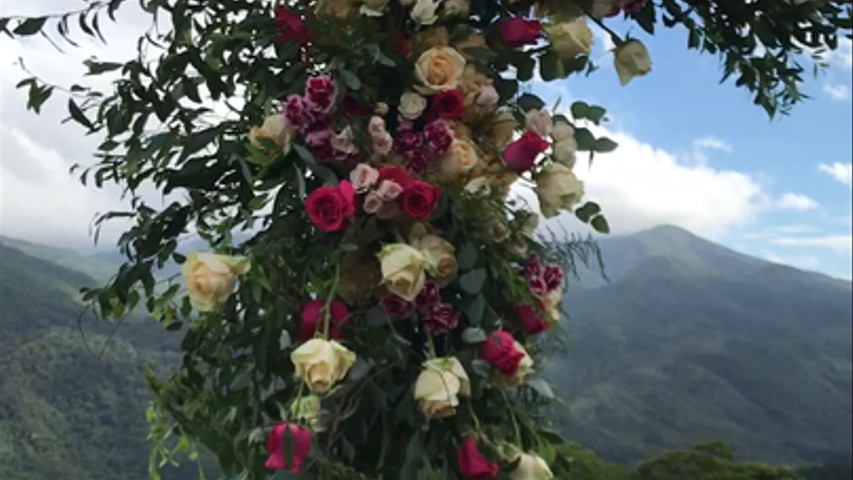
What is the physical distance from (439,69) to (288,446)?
2.68ft

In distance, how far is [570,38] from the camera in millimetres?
1833

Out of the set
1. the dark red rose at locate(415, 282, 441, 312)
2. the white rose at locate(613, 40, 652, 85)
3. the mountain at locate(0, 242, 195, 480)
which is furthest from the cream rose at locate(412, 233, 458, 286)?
the mountain at locate(0, 242, 195, 480)

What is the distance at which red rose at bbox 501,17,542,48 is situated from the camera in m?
1.82

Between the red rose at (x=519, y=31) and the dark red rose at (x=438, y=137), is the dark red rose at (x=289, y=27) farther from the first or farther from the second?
the red rose at (x=519, y=31)

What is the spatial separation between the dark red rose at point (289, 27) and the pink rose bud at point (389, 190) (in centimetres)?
40

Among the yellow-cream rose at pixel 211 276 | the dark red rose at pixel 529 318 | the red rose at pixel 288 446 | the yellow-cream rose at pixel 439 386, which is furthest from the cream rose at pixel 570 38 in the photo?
the red rose at pixel 288 446

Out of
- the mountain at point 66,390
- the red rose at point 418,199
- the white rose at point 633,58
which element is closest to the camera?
the red rose at point 418,199

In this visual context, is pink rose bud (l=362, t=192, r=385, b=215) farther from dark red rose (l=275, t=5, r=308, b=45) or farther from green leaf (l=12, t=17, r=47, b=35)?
green leaf (l=12, t=17, r=47, b=35)

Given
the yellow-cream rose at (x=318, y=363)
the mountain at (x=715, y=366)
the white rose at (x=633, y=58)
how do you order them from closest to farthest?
1. the yellow-cream rose at (x=318, y=363)
2. the white rose at (x=633, y=58)
3. the mountain at (x=715, y=366)

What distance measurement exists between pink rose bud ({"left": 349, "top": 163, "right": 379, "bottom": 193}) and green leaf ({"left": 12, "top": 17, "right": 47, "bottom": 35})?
950 millimetres

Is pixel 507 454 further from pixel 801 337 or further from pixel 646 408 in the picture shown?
pixel 801 337

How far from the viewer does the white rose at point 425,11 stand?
1.75m

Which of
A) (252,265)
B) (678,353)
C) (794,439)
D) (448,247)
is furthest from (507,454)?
(678,353)

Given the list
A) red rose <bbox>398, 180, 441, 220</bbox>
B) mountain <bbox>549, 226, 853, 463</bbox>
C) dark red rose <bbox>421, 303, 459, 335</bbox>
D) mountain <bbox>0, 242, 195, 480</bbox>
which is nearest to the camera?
red rose <bbox>398, 180, 441, 220</bbox>
